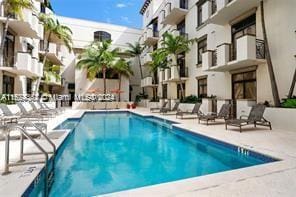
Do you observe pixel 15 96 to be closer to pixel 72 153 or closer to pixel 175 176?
pixel 72 153

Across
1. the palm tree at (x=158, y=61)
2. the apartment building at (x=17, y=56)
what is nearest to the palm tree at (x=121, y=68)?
the palm tree at (x=158, y=61)

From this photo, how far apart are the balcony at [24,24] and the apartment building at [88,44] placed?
467 inches

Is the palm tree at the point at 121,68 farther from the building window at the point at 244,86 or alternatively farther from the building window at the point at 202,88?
the building window at the point at 244,86

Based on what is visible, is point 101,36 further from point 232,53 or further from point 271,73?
point 271,73

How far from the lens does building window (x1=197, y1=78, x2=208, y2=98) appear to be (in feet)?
59.9

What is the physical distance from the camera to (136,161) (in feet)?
21.6

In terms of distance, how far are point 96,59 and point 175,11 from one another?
457 inches

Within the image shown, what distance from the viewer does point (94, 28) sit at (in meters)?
35.0

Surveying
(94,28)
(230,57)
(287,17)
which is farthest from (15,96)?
(94,28)

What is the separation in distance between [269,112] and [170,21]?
17.0 meters

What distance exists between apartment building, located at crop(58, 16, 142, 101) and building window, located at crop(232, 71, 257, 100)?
60.2 feet

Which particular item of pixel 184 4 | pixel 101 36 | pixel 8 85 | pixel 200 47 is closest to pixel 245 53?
pixel 200 47

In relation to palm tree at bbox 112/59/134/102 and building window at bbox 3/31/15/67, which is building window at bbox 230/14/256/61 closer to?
building window at bbox 3/31/15/67

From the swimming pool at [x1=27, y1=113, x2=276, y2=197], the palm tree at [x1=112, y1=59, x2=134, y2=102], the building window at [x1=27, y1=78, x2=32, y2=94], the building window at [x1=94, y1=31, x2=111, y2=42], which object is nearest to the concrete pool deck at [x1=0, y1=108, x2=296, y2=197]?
the swimming pool at [x1=27, y1=113, x2=276, y2=197]
